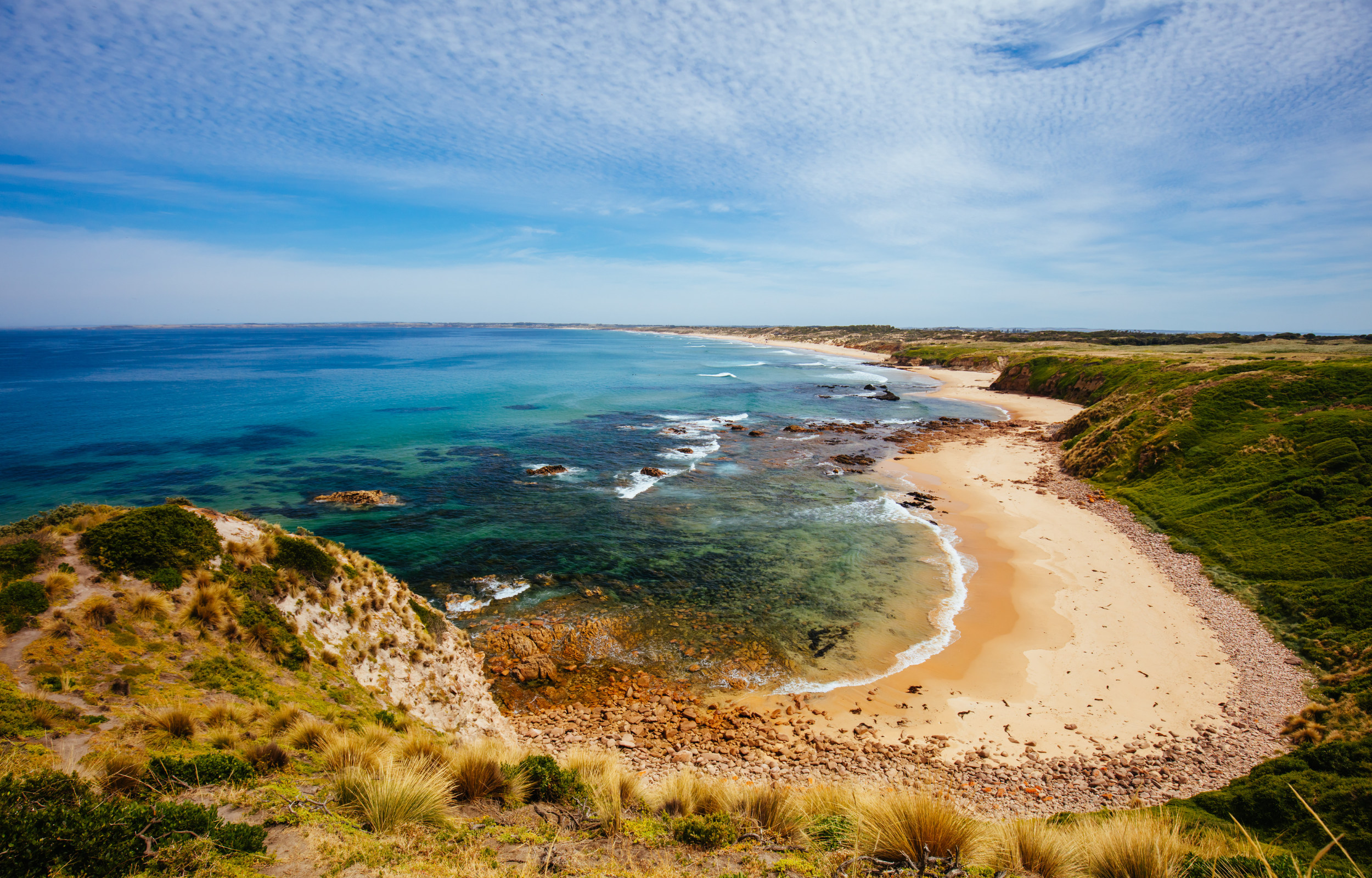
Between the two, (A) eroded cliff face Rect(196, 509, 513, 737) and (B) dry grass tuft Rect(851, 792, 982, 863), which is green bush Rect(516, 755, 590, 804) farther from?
(A) eroded cliff face Rect(196, 509, 513, 737)

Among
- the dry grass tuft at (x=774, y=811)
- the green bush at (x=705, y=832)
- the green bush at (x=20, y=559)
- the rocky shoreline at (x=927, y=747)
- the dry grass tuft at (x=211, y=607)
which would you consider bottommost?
the rocky shoreline at (x=927, y=747)

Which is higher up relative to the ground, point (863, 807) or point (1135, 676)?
point (863, 807)

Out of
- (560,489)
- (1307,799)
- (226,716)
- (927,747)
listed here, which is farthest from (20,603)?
(560,489)

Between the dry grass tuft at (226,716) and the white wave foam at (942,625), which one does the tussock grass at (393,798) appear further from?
the white wave foam at (942,625)

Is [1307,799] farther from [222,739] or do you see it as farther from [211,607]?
[211,607]

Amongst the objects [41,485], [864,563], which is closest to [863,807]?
[864,563]

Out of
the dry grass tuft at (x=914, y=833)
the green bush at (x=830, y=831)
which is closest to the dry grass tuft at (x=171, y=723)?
the green bush at (x=830, y=831)

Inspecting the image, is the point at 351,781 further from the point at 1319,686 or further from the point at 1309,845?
the point at 1319,686
